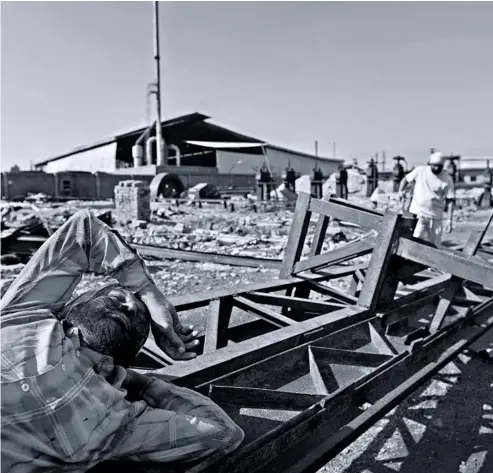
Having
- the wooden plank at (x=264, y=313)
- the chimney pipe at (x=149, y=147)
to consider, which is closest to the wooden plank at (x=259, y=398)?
the wooden plank at (x=264, y=313)

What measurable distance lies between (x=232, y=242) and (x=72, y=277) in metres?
8.00

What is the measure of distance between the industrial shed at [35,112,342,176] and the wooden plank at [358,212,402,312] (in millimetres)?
27924

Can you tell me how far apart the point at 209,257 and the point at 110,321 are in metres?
5.44

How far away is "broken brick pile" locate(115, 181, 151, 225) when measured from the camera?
480 inches

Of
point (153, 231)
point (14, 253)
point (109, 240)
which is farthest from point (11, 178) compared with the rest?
point (109, 240)

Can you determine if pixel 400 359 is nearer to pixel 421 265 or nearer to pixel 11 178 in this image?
pixel 421 265

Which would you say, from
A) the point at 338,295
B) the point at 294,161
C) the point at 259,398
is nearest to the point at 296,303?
the point at 338,295

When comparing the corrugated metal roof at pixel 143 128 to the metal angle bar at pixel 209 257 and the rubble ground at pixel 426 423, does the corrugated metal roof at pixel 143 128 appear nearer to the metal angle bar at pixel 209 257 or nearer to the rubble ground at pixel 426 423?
the metal angle bar at pixel 209 257

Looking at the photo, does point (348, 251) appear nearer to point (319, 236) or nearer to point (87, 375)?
point (319, 236)

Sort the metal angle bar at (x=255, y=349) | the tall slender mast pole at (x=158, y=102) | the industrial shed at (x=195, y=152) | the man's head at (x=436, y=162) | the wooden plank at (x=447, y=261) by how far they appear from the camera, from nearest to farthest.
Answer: the metal angle bar at (x=255, y=349), the wooden plank at (x=447, y=261), the man's head at (x=436, y=162), the tall slender mast pole at (x=158, y=102), the industrial shed at (x=195, y=152)

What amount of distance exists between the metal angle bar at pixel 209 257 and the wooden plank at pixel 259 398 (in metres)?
4.40

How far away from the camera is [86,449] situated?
134cm

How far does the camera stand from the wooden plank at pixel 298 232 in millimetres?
4027

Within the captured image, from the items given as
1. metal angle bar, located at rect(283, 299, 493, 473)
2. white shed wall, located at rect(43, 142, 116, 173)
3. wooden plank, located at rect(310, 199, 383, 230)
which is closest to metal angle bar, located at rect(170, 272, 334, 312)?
wooden plank, located at rect(310, 199, 383, 230)
